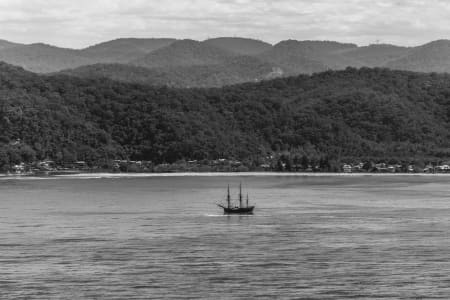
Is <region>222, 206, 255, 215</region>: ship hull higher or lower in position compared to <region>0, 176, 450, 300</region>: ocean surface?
higher

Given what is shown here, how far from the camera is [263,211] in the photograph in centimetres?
10794

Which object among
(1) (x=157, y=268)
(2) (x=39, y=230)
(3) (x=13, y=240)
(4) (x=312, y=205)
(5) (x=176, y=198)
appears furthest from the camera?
(5) (x=176, y=198)

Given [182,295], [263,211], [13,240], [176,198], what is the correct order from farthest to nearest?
1. [176,198]
2. [263,211]
3. [13,240]
4. [182,295]

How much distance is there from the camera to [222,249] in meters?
72.6

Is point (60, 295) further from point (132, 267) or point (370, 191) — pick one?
point (370, 191)

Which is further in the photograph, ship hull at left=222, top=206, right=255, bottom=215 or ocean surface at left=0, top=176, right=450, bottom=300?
ship hull at left=222, top=206, right=255, bottom=215

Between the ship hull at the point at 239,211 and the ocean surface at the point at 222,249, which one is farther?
the ship hull at the point at 239,211

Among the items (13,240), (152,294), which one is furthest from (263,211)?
(152,294)

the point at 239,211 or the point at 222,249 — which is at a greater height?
the point at 239,211

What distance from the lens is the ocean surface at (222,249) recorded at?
57.2m

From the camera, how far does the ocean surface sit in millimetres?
57188

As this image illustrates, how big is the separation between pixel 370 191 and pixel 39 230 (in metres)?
72.9

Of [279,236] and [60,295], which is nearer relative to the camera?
[60,295]

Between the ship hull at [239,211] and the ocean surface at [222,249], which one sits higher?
the ship hull at [239,211]
